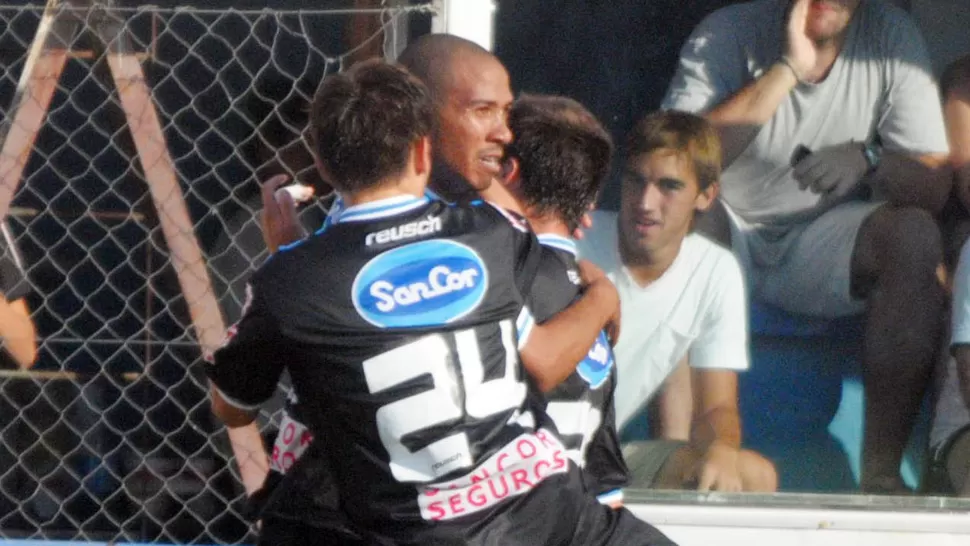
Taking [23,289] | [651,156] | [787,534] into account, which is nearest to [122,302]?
[23,289]

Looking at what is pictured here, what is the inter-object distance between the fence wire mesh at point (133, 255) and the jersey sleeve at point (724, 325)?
1.19 metres

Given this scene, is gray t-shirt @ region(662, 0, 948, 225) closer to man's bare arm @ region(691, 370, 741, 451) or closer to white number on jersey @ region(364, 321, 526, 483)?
man's bare arm @ region(691, 370, 741, 451)

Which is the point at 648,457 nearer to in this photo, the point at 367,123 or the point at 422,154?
the point at 422,154

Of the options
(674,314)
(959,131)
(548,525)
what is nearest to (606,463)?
(548,525)

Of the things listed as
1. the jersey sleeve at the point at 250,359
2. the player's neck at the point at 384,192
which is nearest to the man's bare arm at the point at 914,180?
the player's neck at the point at 384,192

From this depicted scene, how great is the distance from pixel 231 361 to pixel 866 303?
232 centimetres

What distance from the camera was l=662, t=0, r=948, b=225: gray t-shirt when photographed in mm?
4152

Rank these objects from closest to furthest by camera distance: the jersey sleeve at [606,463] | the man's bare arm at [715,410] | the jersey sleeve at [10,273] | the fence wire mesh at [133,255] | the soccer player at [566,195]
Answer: the soccer player at [566,195]
the jersey sleeve at [606,463]
the jersey sleeve at [10,273]
the man's bare arm at [715,410]
the fence wire mesh at [133,255]

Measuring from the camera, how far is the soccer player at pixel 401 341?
2322 mm

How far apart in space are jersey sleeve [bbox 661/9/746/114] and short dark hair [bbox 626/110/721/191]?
0.12 ft

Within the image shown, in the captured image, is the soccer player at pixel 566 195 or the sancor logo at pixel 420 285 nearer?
the sancor logo at pixel 420 285

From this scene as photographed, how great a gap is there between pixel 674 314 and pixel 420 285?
195 cm

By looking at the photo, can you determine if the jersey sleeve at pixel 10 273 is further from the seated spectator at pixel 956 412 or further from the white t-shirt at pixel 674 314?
the seated spectator at pixel 956 412

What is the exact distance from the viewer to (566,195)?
8.85ft
